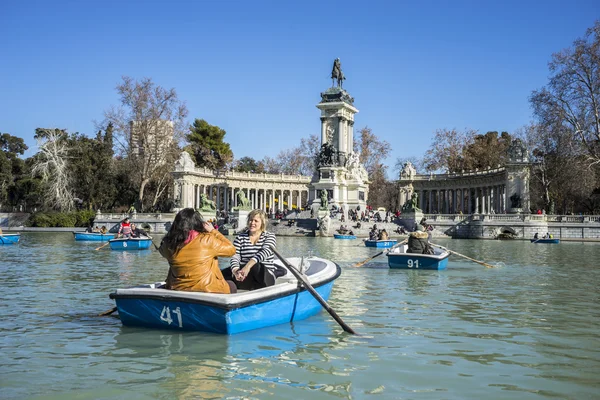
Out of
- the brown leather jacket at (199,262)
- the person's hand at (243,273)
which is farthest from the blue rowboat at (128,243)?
the brown leather jacket at (199,262)

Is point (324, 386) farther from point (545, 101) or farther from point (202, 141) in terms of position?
point (202, 141)

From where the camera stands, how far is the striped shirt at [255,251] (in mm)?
10289

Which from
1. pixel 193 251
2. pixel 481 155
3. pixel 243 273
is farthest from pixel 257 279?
pixel 481 155

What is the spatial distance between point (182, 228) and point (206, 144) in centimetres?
8880

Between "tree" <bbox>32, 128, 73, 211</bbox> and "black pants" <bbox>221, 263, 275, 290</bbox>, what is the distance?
58.7m

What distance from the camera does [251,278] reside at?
411 inches

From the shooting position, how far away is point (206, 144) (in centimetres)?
9669

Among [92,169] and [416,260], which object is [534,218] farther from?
[92,169]

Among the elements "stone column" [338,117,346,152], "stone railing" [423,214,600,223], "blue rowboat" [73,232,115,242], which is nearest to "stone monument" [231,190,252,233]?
"stone column" [338,117,346,152]

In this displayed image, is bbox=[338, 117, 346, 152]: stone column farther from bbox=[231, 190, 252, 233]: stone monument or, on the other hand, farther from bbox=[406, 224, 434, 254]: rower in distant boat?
bbox=[406, 224, 434, 254]: rower in distant boat

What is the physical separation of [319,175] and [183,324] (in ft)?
179

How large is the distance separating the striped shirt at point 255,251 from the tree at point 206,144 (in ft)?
281

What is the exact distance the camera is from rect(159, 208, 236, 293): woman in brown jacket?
928cm

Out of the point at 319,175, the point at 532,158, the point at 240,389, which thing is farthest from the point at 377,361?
the point at 532,158
